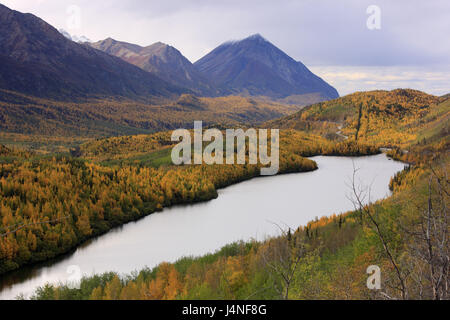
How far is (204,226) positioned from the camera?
5362 cm

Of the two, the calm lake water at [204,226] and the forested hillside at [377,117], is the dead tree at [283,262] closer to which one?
the calm lake water at [204,226]

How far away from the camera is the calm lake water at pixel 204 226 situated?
3872 cm

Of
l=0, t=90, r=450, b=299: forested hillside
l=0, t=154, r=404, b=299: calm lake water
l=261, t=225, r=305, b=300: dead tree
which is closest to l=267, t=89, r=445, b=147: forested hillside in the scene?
l=0, t=90, r=450, b=299: forested hillside

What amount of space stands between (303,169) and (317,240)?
66887 millimetres

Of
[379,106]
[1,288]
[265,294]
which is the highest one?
[379,106]

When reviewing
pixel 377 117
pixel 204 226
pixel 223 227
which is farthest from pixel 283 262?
pixel 377 117

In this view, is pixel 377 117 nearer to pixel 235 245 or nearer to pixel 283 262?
pixel 235 245

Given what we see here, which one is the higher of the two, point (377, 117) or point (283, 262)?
point (377, 117)

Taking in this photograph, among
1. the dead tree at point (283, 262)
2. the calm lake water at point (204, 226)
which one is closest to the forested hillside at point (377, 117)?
the calm lake water at point (204, 226)

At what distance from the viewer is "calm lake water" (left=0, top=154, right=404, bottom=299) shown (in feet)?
127

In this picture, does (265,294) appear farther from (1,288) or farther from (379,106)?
(379,106)

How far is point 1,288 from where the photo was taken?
34406mm

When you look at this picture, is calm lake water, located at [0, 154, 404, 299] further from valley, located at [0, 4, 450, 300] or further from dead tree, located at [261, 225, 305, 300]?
dead tree, located at [261, 225, 305, 300]

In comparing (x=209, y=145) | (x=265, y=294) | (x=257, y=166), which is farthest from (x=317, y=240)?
(x=209, y=145)
